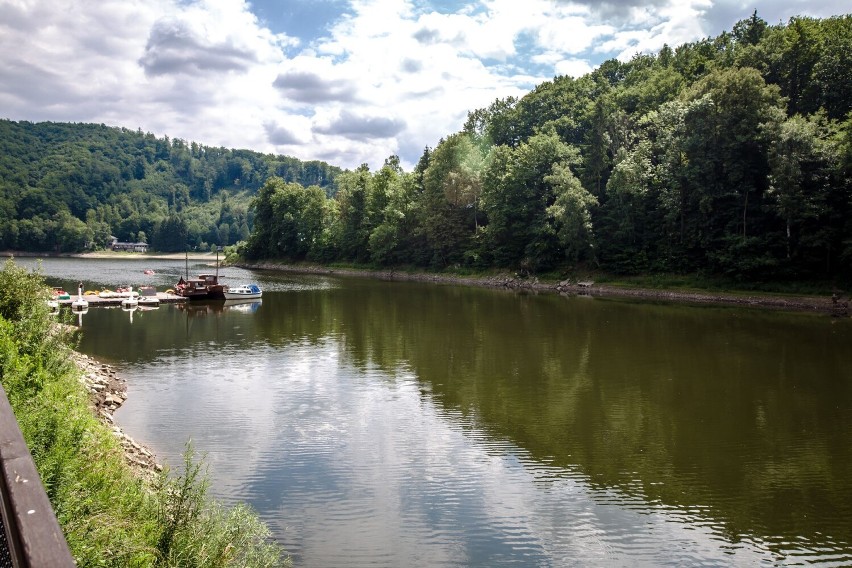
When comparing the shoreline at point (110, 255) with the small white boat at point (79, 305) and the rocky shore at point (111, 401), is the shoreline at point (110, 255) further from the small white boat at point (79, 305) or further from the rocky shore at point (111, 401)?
the rocky shore at point (111, 401)

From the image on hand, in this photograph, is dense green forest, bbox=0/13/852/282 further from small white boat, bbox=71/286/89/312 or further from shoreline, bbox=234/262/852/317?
small white boat, bbox=71/286/89/312

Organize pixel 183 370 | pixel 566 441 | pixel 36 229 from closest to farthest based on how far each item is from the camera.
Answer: pixel 566 441 → pixel 183 370 → pixel 36 229

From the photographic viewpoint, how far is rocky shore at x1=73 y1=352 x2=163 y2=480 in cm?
1535

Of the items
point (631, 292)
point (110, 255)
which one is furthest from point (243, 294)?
point (110, 255)

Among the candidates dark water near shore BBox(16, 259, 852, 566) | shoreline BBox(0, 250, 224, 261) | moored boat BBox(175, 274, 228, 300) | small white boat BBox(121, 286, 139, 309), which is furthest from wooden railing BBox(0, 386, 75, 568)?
shoreline BBox(0, 250, 224, 261)

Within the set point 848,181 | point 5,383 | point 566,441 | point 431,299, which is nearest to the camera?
point 5,383

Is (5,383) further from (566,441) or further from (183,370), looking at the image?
(183,370)

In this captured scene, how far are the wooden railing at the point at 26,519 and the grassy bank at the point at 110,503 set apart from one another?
5.19 m

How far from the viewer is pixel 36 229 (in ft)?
547

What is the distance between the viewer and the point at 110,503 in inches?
404

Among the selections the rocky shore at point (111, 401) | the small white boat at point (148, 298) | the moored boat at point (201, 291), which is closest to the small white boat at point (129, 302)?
the small white boat at point (148, 298)

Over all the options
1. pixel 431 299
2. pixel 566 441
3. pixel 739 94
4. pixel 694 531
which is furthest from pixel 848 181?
pixel 694 531

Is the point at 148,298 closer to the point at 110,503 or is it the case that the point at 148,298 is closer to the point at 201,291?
the point at 201,291

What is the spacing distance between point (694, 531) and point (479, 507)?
4671 millimetres
